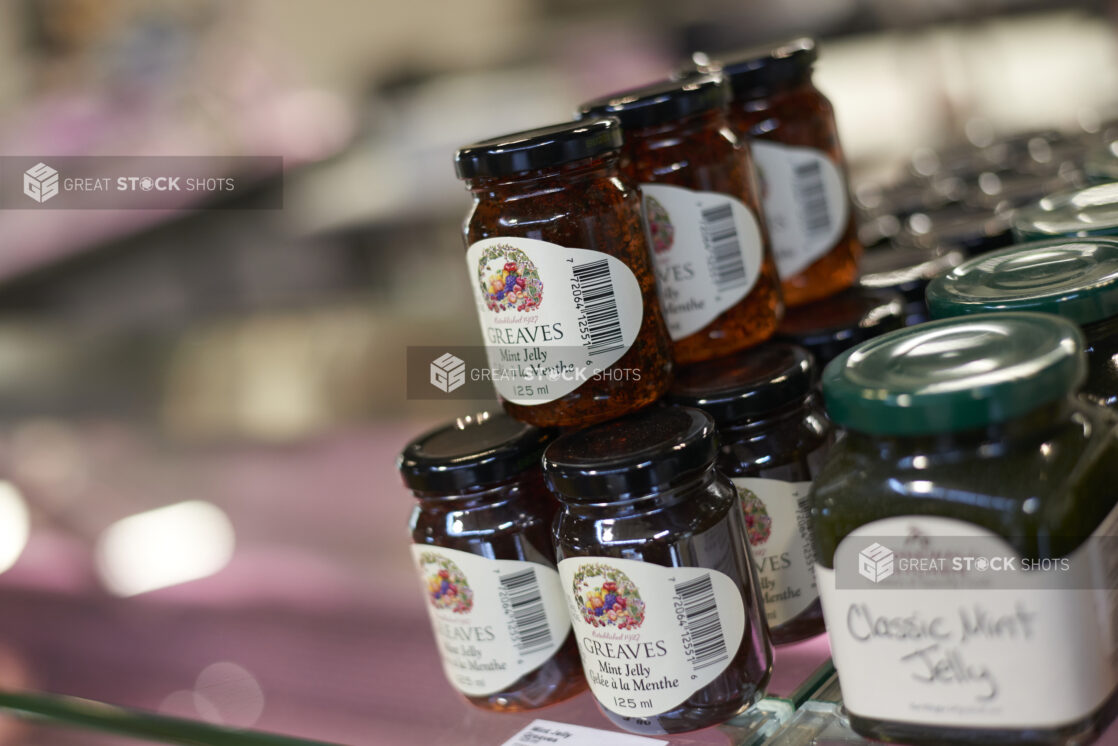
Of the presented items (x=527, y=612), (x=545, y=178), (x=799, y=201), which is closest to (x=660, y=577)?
(x=527, y=612)

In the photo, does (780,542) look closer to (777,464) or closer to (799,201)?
(777,464)

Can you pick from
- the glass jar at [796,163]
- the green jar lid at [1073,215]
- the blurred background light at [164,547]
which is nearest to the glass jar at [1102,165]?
the green jar lid at [1073,215]

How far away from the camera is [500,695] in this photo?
0.72 meters

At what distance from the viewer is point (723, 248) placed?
2.48 feet

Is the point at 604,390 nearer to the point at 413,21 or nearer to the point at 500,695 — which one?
the point at 500,695

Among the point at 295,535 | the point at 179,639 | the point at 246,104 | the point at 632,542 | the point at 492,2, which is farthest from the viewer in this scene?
the point at 492,2

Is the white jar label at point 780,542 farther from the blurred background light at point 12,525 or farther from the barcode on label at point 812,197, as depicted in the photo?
the blurred background light at point 12,525

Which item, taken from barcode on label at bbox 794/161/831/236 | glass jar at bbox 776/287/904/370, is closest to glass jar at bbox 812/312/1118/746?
glass jar at bbox 776/287/904/370

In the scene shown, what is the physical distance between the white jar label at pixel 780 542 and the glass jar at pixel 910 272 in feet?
0.66

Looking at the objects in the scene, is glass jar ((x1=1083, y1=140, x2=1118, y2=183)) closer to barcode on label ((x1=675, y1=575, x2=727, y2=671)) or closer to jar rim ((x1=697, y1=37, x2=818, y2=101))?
jar rim ((x1=697, y1=37, x2=818, y2=101))

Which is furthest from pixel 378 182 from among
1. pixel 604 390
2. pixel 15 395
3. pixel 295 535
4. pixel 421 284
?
pixel 604 390

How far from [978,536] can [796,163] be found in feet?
1.36

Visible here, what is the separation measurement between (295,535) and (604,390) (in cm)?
49

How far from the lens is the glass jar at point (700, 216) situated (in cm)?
73
